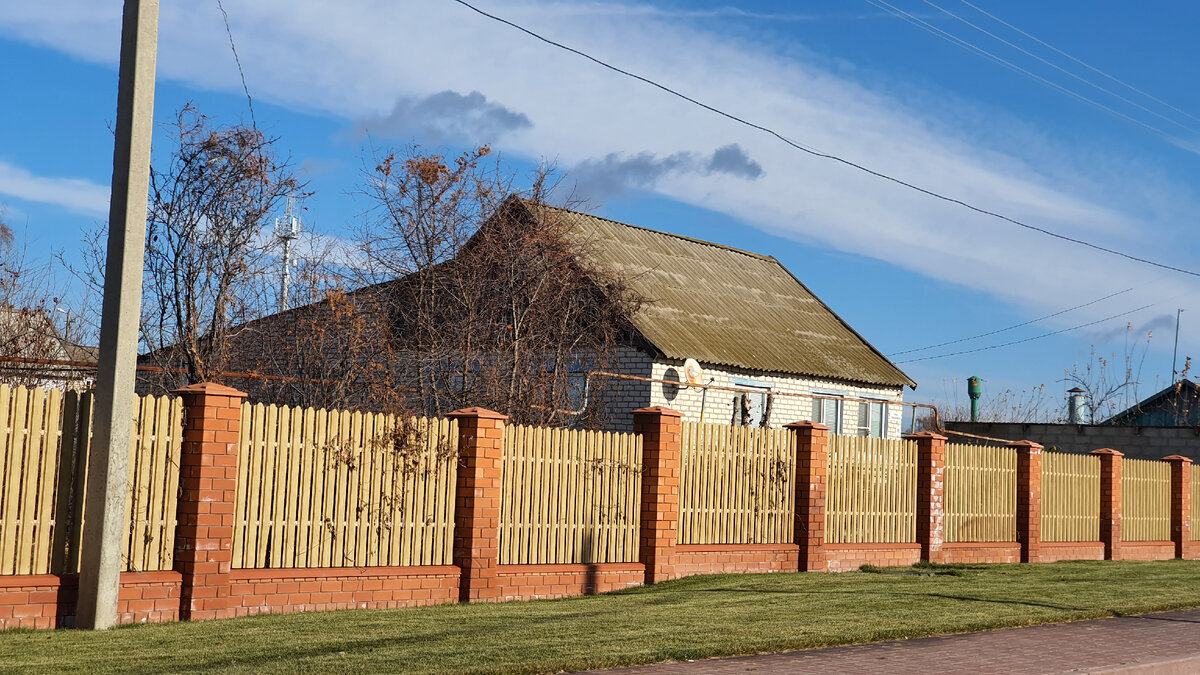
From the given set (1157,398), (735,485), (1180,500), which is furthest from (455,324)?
(1157,398)

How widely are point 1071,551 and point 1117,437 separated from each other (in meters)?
9.57

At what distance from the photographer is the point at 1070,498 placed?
71.5 ft

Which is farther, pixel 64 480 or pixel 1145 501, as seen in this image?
pixel 1145 501

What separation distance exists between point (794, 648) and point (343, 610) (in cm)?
417

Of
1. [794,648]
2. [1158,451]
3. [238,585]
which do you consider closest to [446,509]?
[238,585]

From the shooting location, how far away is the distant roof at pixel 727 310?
2505 cm

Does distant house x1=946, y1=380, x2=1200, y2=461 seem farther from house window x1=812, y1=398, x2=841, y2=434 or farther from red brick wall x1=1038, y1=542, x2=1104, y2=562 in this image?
red brick wall x1=1038, y1=542, x2=1104, y2=562

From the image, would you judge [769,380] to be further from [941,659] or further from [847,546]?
[941,659]

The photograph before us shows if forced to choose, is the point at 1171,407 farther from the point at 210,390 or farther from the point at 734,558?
the point at 210,390

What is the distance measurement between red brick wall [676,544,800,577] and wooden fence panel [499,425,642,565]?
725mm

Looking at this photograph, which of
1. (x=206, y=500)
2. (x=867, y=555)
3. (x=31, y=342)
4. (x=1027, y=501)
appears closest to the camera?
(x=206, y=500)

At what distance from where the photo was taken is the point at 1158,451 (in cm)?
2966

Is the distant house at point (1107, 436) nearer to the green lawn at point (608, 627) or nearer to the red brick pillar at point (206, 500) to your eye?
the green lawn at point (608, 627)

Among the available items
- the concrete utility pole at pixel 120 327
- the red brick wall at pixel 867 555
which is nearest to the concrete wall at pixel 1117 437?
the red brick wall at pixel 867 555
